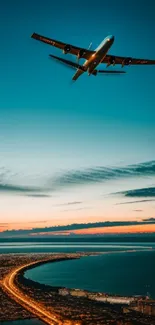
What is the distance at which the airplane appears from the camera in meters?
42.7

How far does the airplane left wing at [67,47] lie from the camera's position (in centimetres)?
4470

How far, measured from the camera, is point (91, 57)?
4541cm

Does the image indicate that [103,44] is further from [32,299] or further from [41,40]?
[32,299]

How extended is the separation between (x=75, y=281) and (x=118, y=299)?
6115 centimetres

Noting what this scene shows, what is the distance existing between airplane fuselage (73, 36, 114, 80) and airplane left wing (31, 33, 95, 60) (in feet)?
3.43

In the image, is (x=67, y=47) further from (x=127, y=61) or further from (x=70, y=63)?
(x=127, y=61)

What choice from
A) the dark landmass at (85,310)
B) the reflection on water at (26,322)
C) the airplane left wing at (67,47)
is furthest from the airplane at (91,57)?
the reflection on water at (26,322)

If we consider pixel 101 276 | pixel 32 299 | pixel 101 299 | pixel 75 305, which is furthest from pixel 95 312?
pixel 101 276

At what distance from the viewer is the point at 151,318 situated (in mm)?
68688

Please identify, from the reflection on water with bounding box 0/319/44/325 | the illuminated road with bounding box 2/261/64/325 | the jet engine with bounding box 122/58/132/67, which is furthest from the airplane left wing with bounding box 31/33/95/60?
the reflection on water with bounding box 0/319/44/325

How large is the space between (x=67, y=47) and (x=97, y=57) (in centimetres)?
532

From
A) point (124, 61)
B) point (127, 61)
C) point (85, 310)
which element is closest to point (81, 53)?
point (124, 61)

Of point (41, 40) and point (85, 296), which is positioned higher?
point (41, 40)

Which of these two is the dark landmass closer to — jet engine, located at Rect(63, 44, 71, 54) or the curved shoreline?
Result: the curved shoreline
